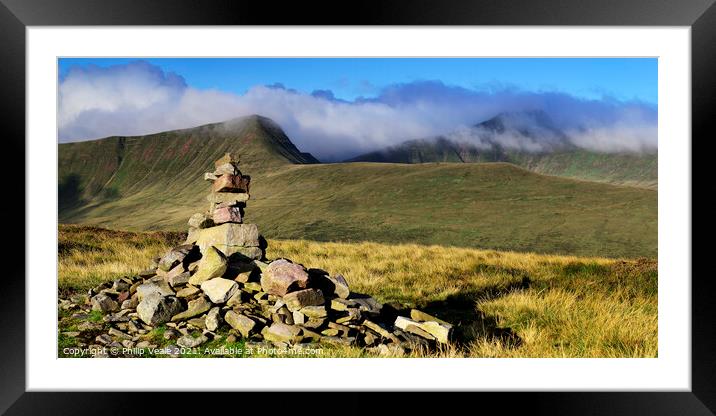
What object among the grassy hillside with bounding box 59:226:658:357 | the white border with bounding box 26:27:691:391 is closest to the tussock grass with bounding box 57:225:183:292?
the grassy hillside with bounding box 59:226:658:357

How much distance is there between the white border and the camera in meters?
5.17

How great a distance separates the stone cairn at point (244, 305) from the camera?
5.83m

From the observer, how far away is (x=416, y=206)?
61.7 meters

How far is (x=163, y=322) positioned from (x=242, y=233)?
78.9 inches

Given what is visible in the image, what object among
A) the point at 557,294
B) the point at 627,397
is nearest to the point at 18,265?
the point at 627,397

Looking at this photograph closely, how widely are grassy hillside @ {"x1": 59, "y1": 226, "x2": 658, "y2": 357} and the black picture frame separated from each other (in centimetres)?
71

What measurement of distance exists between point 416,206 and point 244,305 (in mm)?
56139

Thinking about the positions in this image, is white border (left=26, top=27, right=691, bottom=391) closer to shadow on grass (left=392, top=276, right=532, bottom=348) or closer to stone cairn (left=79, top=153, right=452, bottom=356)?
stone cairn (left=79, top=153, right=452, bottom=356)

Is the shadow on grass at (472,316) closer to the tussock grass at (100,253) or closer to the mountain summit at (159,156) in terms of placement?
the tussock grass at (100,253)

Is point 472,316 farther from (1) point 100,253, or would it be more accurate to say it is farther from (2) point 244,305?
(1) point 100,253

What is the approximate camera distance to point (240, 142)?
13712 cm
